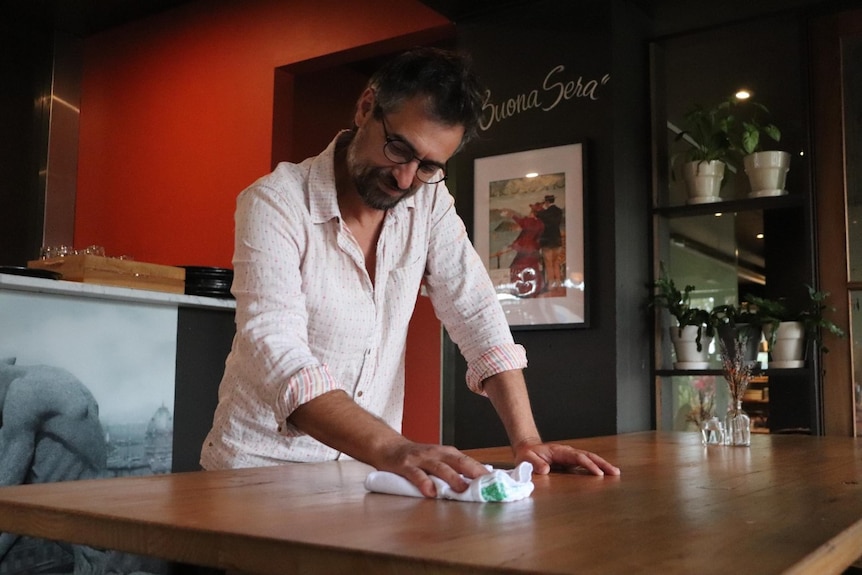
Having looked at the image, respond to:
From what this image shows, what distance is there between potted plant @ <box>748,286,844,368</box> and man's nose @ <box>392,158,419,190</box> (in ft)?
6.78

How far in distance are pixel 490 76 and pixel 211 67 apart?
178 cm

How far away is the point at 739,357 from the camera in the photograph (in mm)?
2430

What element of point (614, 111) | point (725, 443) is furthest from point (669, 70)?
point (725, 443)

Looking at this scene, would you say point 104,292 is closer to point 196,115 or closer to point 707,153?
point 707,153

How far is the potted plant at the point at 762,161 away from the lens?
3324mm

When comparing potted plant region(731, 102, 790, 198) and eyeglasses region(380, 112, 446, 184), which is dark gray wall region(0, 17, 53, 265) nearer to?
potted plant region(731, 102, 790, 198)

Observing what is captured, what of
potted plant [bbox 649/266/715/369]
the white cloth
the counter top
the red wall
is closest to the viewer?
the white cloth

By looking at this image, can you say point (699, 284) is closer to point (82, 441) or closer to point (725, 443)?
point (725, 443)

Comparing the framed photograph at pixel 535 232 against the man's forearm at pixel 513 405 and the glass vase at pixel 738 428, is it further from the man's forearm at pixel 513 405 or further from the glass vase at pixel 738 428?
the man's forearm at pixel 513 405

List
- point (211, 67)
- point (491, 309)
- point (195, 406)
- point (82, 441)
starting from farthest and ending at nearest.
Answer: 1. point (211, 67)
2. point (195, 406)
3. point (82, 441)
4. point (491, 309)

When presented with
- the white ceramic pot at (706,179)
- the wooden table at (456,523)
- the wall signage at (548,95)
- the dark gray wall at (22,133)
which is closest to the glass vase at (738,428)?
the wooden table at (456,523)

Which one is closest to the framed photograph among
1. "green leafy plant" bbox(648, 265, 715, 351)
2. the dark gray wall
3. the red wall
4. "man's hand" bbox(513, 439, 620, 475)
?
"green leafy plant" bbox(648, 265, 715, 351)

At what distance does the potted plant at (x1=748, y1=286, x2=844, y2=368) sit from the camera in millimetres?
3199

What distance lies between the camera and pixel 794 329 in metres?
3.22
